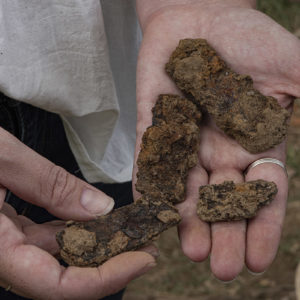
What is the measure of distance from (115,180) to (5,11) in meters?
1.00

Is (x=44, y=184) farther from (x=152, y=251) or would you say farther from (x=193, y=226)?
(x=193, y=226)

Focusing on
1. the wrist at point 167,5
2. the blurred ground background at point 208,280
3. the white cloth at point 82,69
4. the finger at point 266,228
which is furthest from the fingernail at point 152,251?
the blurred ground background at point 208,280

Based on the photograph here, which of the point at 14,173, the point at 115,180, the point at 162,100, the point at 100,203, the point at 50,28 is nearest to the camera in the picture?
the point at 14,173

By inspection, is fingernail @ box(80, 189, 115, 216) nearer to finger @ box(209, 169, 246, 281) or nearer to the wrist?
finger @ box(209, 169, 246, 281)

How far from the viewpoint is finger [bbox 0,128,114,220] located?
171 cm

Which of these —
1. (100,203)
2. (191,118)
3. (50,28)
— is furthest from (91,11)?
(100,203)

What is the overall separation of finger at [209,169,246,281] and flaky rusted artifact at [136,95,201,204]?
0.25 metres

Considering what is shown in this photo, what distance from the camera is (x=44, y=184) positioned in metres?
1.75

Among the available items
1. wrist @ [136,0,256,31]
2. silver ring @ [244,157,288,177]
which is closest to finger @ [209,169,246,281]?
silver ring @ [244,157,288,177]

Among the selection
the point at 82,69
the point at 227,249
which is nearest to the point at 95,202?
the point at 227,249

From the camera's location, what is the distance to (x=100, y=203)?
Answer: 1.84 m

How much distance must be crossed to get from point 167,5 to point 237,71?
21.2 inches

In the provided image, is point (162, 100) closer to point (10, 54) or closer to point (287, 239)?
point (10, 54)

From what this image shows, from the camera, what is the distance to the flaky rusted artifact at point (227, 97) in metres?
2.20
